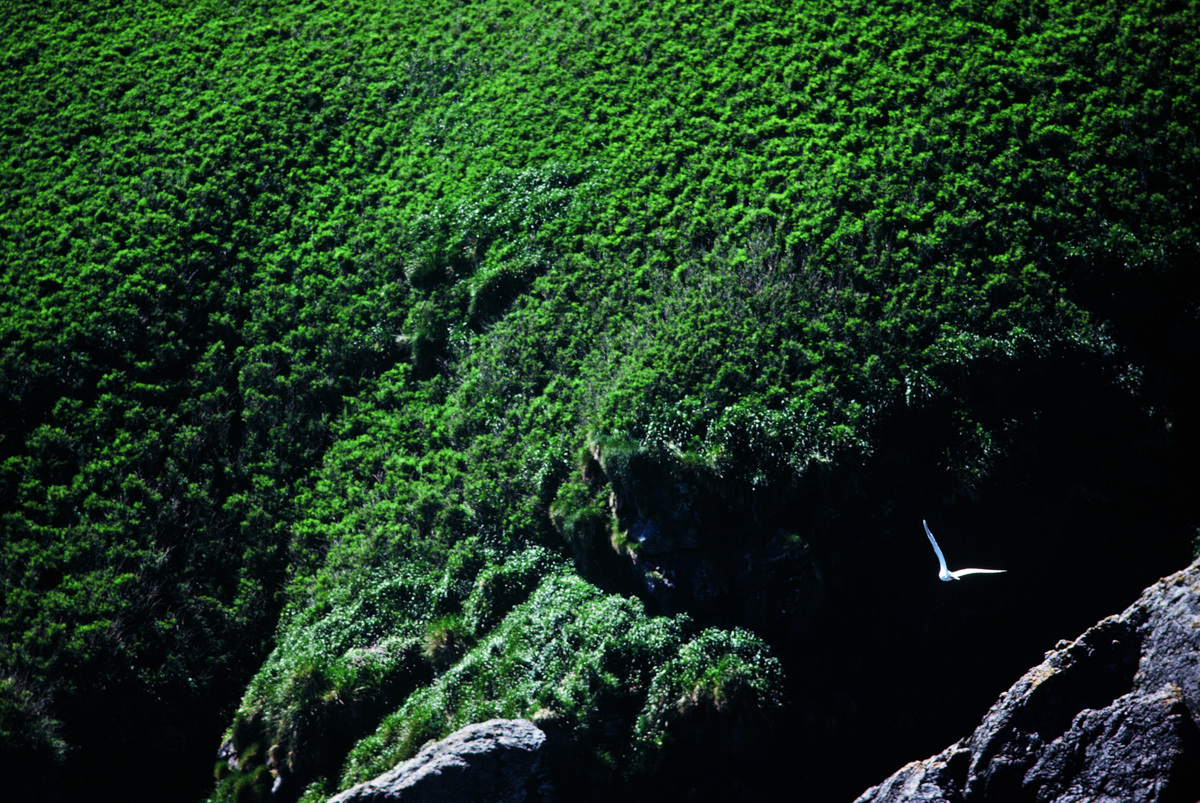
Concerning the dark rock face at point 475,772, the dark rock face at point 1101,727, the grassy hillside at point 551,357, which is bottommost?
the dark rock face at point 1101,727

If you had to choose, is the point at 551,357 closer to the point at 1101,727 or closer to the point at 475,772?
the point at 475,772

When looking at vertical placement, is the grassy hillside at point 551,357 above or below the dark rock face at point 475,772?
above

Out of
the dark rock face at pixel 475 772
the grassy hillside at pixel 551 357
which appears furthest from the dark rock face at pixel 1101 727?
the dark rock face at pixel 475 772

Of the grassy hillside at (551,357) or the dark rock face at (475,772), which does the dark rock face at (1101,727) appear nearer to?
the grassy hillside at (551,357)

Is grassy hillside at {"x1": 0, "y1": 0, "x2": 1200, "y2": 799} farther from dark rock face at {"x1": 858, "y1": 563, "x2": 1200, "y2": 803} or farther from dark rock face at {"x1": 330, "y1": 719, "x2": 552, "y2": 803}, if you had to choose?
dark rock face at {"x1": 858, "y1": 563, "x2": 1200, "y2": 803}

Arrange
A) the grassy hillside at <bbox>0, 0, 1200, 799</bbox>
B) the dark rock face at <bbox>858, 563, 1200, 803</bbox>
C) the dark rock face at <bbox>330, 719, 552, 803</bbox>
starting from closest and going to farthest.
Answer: the dark rock face at <bbox>858, 563, 1200, 803</bbox> → the dark rock face at <bbox>330, 719, 552, 803</bbox> → the grassy hillside at <bbox>0, 0, 1200, 799</bbox>

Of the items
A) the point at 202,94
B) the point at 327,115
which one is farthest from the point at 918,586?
the point at 202,94

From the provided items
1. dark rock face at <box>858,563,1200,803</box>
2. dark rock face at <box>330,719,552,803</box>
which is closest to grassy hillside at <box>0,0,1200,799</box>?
dark rock face at <box>330,719,552,803</box>

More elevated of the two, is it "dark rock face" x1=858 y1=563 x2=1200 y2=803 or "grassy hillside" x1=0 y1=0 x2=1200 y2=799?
"grassy hillside" x1=0 y1=0 x2=1200 y2=799
